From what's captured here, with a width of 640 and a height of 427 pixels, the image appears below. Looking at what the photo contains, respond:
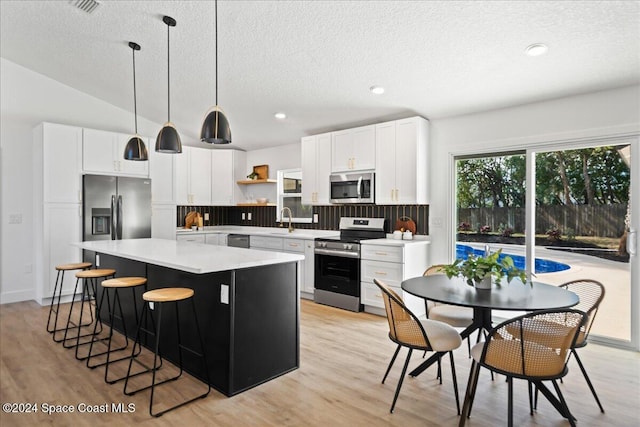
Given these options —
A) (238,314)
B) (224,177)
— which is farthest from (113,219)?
(238,314)

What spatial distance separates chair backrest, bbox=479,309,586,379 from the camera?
1.91 metres

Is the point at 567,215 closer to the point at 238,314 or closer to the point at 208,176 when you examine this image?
the point at 238,314

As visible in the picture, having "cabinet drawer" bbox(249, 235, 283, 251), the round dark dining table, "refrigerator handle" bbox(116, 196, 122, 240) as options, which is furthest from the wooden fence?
"refrigerator handle" bbox(116, 196, 122, 240)

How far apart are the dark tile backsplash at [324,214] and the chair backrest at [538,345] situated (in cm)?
280

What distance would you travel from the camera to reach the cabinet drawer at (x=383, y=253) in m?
4.30

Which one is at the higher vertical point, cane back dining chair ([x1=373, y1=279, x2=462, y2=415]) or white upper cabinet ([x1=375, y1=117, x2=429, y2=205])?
white upper cabinet ([x1=375, y1=117, x2=429, y2=205])

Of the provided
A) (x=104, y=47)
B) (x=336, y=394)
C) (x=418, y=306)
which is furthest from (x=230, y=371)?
(x=104, y=47)

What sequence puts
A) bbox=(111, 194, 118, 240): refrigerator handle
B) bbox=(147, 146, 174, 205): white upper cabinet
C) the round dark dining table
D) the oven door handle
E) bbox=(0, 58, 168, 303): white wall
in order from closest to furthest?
→ the round dark dining table < the oven door handle < bbox=(0, 58, 168, 303): white wall < bbox=(111, 194, 118, 240): refrigerator handle < bbox=(147, 146, 174, 205): white upper cabinet

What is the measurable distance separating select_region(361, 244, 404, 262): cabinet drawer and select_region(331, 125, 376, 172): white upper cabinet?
105 cm

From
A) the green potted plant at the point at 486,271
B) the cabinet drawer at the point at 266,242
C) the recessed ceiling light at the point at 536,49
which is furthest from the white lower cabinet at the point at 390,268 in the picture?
the recessed ceiling light at the point at 536,49

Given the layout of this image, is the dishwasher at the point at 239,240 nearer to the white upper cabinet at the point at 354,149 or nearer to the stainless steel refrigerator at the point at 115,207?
the stainless steel refrigerator at the point at 115,207

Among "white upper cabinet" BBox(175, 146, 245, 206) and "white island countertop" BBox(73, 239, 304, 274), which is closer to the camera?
"white island countertop" BBox(73, 239, 304, 274)

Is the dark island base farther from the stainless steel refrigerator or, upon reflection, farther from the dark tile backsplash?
the stainless steel refrigerator

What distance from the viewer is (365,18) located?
2973 millimetres
